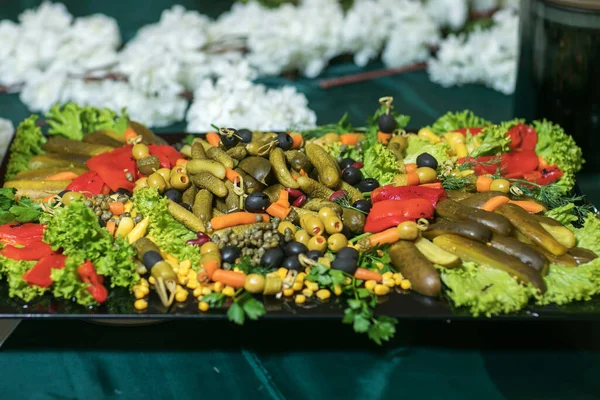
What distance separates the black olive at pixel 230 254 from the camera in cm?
354

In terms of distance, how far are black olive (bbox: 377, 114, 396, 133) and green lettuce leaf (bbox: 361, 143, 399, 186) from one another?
38 cm

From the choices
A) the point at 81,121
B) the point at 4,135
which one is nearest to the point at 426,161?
the point at 81,121

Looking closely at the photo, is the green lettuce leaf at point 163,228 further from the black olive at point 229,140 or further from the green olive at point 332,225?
the green olive at point 332,225

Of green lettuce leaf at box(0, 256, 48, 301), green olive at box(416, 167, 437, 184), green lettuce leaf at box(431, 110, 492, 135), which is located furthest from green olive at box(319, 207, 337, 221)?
green lettuce leaf at box(431, 110, 492, 135)

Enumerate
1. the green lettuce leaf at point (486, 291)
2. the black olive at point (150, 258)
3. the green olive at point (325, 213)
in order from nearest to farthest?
the green lettuce leaf at point (486, 291), the black olive at point (150, 258), the green olive at point (325, 213)

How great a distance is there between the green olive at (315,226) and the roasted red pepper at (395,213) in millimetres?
267

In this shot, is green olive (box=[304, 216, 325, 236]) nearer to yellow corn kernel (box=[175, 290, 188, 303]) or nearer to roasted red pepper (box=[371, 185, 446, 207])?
roasted red pepper (box=[371, 185, 446, 207])

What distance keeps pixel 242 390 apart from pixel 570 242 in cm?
176

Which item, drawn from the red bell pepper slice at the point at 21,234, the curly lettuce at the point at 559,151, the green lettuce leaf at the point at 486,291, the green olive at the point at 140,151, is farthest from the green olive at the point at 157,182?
the curly lettuce at the point at 559,151

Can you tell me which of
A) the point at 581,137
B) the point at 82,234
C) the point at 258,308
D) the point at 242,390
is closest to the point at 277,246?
the point at 258,308

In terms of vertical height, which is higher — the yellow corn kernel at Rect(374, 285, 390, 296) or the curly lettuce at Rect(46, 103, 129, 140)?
the curly lettuce at Rect(46, 103, 129, 140)

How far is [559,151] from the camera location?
14.6 feet

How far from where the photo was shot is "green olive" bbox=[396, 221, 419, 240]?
356 cm

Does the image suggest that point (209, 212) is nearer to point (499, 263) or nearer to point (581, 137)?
point (499, 263)
